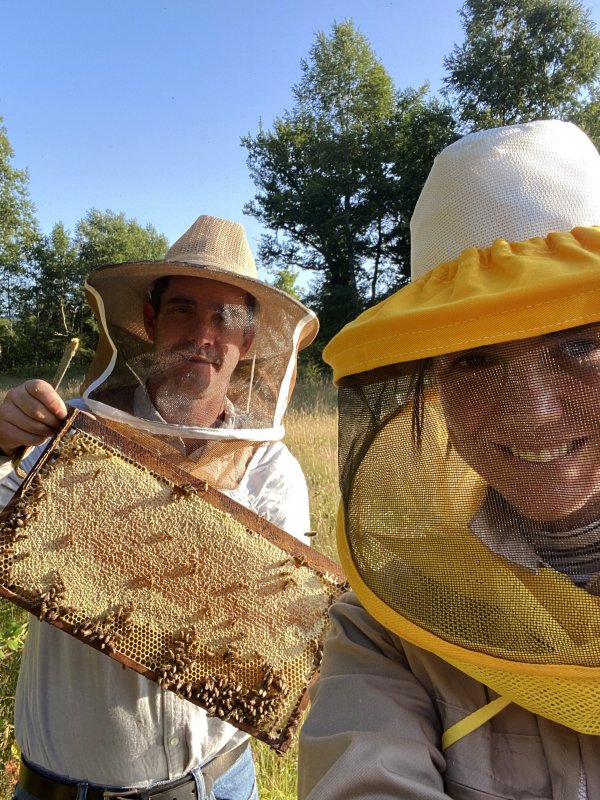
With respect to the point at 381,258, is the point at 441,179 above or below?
below

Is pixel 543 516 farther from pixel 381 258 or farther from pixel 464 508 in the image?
pixel 381 258

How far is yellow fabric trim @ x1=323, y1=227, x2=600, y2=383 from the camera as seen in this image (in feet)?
2.77

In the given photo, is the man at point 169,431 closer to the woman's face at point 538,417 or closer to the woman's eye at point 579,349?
the woman's face at point 538,417

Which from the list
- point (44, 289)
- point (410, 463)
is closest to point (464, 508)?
point (410, 463)

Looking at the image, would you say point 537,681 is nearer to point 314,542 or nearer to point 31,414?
point 31,414

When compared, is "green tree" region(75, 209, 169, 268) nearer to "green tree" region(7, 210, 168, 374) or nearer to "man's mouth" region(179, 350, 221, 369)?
"green tree" region(7, 210, 168, 374)

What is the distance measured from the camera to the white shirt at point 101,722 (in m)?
1.83

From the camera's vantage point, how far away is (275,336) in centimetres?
251

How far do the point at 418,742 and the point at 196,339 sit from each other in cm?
162

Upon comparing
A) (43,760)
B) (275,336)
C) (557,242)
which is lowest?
(43,760)

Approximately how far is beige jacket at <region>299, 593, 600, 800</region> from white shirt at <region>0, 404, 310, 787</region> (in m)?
0.96

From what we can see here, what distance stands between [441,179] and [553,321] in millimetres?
521

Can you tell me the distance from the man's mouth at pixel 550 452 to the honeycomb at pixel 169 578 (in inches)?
40.7

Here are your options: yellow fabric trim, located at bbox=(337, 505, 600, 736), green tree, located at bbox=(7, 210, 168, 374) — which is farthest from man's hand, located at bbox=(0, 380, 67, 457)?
green tree, located at bbox=(7, 210, 168, 374)
